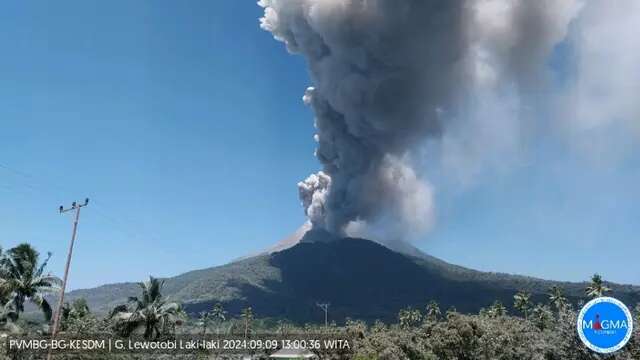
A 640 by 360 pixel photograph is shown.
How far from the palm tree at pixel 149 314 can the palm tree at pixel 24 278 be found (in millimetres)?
6087

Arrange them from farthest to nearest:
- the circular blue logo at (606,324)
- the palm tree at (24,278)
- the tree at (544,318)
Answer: the palm tree at (24,278) → the tree at (544,318) → the circular blue logo at (606,324)

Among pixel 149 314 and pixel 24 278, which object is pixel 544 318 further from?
pixel 24 278

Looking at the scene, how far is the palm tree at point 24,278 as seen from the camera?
4356cm

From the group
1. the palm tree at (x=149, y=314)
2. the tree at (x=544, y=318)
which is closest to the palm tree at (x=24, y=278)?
the palm tree at (x=149, y=314)

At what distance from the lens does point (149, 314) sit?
47.1 m

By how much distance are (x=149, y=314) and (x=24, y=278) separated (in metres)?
10.2

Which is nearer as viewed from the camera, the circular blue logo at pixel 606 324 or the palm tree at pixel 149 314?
the circular blue logo at pixel 606 324

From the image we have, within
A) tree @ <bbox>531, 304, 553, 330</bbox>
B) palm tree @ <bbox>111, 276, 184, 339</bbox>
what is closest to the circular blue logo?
tree @ <bbox>531, 304, 553, 330</bbox>

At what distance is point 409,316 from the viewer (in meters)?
159

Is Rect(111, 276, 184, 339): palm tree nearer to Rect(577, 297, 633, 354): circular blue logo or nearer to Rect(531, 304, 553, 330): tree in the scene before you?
Rect(531, 304, 553, 330): tree

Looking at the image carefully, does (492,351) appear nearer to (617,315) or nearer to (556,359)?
(556,359)

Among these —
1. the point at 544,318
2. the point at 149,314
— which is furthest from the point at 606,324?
the point at 544,318

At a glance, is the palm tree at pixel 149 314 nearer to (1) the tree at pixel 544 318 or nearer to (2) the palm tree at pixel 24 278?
(2) the palm tree at pixel 24 278

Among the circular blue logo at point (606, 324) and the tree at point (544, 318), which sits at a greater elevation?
the tree at point (544, 318)
